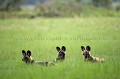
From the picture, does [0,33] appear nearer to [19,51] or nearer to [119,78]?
[19,51]

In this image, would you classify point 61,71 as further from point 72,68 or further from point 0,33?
point 0,33

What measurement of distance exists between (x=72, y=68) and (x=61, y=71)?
1.47ft

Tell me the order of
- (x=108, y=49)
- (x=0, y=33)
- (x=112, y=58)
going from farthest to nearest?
(x=0, y=33) → (x=108, y=49) → (x=112, y=58)

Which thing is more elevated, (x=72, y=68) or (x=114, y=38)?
(x=114, y=38)

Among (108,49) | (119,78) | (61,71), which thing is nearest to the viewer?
(119,78)

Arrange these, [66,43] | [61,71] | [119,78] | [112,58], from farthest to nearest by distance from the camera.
Result: [66,43]
[112,58]
[61,71]
[119,78]

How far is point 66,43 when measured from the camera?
1487 cm

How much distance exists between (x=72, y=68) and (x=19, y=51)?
431 centimetres

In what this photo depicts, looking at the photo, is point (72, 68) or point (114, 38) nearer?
point (72, 68)

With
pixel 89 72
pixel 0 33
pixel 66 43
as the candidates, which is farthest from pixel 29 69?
pixel 0 33

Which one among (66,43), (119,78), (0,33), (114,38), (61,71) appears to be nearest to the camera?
(119,78)

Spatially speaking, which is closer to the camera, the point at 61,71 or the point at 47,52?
the point at 61,71

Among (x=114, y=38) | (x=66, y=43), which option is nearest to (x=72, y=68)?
(x=66, y=43)

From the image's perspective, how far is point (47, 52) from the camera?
13.0 metres
